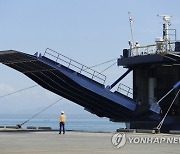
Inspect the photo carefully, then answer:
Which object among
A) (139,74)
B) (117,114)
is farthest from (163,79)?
(117,114)

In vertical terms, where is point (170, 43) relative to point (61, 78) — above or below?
above

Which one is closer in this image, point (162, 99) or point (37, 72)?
point (37, 72)

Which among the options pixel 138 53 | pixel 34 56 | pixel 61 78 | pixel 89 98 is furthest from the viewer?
pixel 138 53

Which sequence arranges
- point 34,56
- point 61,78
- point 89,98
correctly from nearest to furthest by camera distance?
point 34,56 → point 61,78 → point 89,98

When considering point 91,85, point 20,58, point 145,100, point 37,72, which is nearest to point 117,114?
point 145,100

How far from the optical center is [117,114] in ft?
131

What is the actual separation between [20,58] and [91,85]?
5.57 m

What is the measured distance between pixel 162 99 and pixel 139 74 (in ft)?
11.1

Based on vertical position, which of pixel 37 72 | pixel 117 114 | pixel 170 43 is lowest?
pixel 117 114

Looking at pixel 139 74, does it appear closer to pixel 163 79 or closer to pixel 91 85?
pixel 163 79

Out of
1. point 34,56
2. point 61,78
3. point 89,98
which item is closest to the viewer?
point 34,56

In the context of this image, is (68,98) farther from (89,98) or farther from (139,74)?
(139,74)

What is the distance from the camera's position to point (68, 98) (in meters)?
39.8

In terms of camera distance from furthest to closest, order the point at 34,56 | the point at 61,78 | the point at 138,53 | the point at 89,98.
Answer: the point at 138,53 < the point at 89,98 < the point at 61,78 < the point at 34,56
